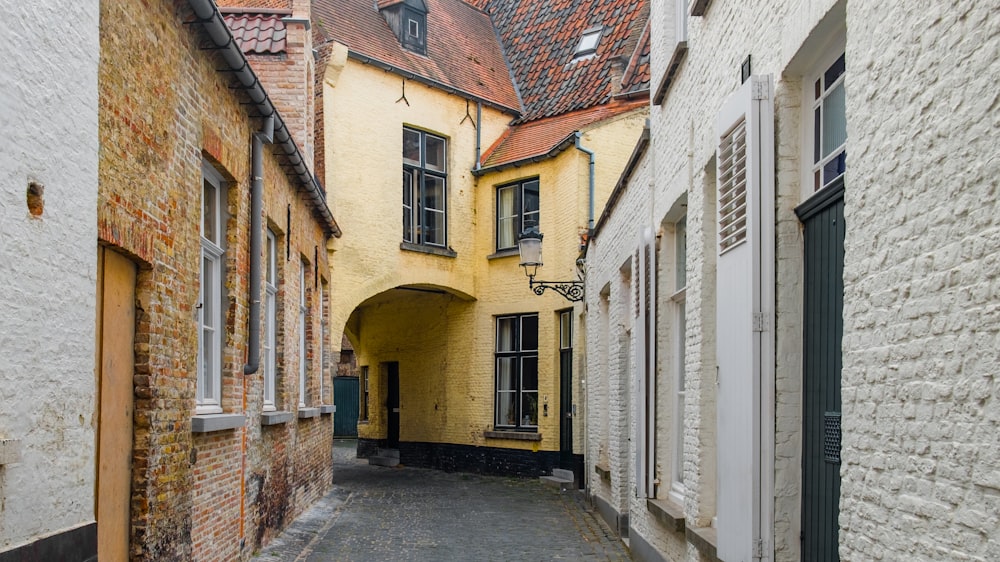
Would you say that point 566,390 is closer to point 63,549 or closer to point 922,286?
point 63,549

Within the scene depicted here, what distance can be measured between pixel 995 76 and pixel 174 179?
5.16 m

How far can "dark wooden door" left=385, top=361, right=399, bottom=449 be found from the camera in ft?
78.8

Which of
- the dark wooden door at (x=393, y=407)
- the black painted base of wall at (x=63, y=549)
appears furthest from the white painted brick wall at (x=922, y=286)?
the dark wooden door at (x=393, y=407)

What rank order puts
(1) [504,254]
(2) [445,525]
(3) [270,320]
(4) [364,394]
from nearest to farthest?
(3) [270,320]
(2) [445,525]
(1) [504,254]
(4) [364,394]

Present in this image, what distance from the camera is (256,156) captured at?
9.30 m

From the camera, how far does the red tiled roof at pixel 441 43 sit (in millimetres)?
18953

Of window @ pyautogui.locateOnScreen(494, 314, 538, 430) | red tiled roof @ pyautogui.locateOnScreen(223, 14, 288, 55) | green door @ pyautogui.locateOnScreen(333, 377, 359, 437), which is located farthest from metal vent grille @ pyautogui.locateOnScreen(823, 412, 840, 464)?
green door @ pyautogui.locateOnScreen(333, 377, 359, 437)

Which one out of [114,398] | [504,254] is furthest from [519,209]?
[114,398]

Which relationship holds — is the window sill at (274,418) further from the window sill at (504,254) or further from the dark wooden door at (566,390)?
the window sill at (504,254)

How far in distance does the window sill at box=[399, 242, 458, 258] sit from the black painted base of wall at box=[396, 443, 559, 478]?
381 centimetres

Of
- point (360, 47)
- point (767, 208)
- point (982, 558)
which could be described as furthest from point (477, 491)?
point (982, 558)

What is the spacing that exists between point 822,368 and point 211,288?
5.25m

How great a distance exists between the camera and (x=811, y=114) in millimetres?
5066

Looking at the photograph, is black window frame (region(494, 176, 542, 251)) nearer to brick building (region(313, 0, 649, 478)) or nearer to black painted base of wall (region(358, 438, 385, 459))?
brick building (region(313, 0, 649, 478))
